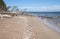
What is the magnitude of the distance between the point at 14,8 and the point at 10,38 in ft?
240

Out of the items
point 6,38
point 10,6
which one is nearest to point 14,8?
point 10,6

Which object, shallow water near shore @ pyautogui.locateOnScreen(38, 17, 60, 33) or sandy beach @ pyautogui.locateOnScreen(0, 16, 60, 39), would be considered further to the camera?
shallow water near shore @ pyautogui.locateOnScreen(38, 17, 60, 33)

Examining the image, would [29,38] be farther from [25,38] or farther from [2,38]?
[2,38]

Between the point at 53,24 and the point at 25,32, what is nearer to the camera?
the point at 25,32

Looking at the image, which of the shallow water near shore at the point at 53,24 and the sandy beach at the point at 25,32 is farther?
the shallow water near shore at the point at 53,24

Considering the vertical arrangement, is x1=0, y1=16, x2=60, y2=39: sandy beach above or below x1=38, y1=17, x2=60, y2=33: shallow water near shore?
above

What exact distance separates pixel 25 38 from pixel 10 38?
832 millimetres

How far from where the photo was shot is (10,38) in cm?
1081

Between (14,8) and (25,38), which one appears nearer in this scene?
(25,38)

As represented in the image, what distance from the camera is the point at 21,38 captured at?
1076 cm

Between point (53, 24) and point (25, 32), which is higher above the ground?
point (25, 32)

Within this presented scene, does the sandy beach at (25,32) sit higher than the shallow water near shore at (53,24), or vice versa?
the sandy beach at (25,32)

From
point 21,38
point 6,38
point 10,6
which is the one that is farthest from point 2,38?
point 10,6

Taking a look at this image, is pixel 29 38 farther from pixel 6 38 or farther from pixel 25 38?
pixel 6 38
